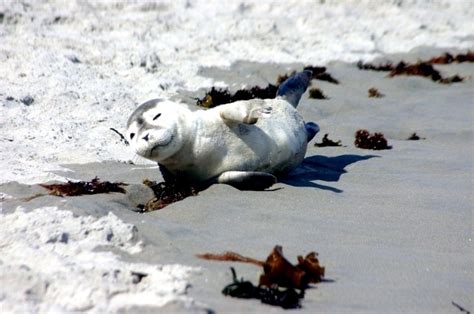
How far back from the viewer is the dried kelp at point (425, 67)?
34.0 ft

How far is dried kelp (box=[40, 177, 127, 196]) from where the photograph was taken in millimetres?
5070

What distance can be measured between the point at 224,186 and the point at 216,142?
0.29 metres

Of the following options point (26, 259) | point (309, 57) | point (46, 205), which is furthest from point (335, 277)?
point (309, 57)

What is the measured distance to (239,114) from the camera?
17.6 feet

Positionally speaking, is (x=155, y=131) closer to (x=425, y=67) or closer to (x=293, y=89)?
(x=293, y=89)

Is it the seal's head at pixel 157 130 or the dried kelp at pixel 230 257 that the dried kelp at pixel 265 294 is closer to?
the dried kelp at pixel 230 257

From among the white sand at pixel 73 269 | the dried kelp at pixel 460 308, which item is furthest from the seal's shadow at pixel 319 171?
the dried kelp at pixel 460 308

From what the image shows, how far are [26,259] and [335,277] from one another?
1.32 m

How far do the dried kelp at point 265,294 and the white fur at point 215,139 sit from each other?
177cm

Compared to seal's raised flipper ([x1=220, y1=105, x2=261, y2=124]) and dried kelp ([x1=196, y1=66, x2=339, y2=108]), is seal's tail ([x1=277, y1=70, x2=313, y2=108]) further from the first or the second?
dried kelp ([x1=196, y1=66, x2=339, y2=108])

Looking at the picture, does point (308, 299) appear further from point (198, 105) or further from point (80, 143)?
point (198, 105)

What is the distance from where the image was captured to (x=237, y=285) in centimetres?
344

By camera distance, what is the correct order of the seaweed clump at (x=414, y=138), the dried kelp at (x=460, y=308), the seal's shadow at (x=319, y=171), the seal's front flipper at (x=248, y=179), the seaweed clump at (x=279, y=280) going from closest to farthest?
the seaweed clump at (x=279, y=280) → the dried kelp at (x=460, y=308) → the seal's front flipper at (x=248, y=179) → the seal's shadow at (x=319, y=171) → the seaweed clump at (x=414, y=138)

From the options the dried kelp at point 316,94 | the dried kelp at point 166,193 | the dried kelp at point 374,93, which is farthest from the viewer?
the dried kelp at point 374,93
